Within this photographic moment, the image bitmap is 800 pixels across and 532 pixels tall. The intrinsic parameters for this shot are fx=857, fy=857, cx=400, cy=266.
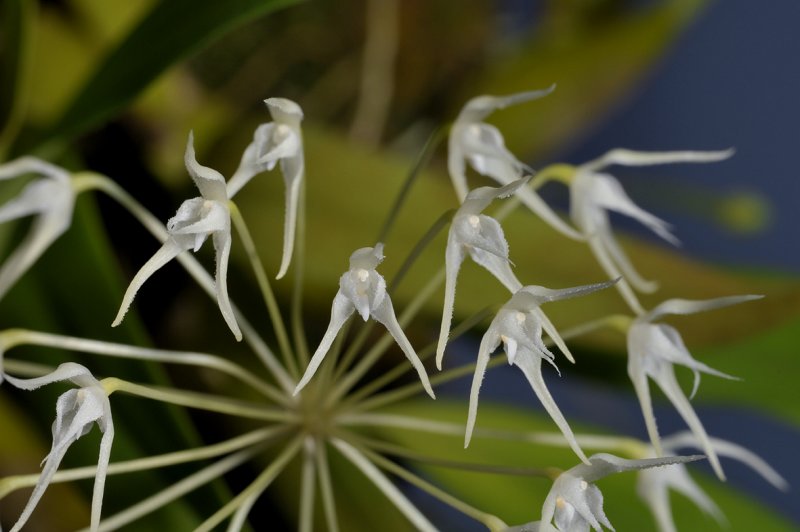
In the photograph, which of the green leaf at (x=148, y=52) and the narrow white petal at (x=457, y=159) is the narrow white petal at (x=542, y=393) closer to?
the narrow white petal at (x=457, y=159)

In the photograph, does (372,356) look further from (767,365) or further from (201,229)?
(767,365)

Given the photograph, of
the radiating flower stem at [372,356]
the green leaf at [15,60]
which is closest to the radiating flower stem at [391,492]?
the radiating flower stem at [372,356]

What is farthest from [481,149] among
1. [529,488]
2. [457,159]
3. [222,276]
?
[529,488]

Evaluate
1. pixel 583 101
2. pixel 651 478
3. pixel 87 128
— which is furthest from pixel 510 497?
pixel 583 101

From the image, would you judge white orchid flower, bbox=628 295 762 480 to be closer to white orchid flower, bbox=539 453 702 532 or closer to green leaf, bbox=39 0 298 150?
white orchid flower, bbox=539 453 702 532

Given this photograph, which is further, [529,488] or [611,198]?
[529,488]

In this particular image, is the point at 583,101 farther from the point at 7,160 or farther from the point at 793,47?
the point at 7,160

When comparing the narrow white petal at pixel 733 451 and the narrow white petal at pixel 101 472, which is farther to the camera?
the narrow white petal at pixel 733 451
